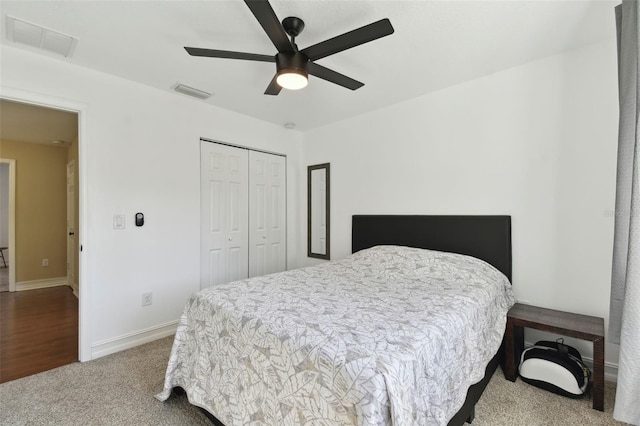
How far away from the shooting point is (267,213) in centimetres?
395

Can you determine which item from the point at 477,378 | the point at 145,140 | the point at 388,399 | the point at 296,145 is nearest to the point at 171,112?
the point at 145,140

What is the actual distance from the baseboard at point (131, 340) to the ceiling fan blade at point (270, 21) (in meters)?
2.75

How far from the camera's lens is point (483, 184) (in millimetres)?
2654

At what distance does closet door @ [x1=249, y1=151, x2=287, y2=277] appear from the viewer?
12.4 feet

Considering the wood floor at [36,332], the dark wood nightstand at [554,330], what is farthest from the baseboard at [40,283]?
the dark wood nightstand at [554,330]

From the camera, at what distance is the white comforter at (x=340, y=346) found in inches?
41.6

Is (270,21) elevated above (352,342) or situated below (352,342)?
above

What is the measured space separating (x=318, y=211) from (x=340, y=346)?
9.86 ft

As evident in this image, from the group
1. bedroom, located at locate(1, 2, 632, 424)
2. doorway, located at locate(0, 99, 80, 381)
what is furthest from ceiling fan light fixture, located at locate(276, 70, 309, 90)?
doorway, located at locate(0, 99, 80, 381)

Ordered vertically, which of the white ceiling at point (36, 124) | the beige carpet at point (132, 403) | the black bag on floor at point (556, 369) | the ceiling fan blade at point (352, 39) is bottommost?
the beige carpet at point (132, 403)

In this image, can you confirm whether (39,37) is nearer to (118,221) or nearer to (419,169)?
(118,221)

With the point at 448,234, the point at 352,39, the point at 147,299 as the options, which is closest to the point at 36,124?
the point at 147,299

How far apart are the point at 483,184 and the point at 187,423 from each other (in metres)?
2.86

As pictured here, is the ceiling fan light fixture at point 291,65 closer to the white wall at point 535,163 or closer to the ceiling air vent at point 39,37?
the ceiling air vent at point 39,37
